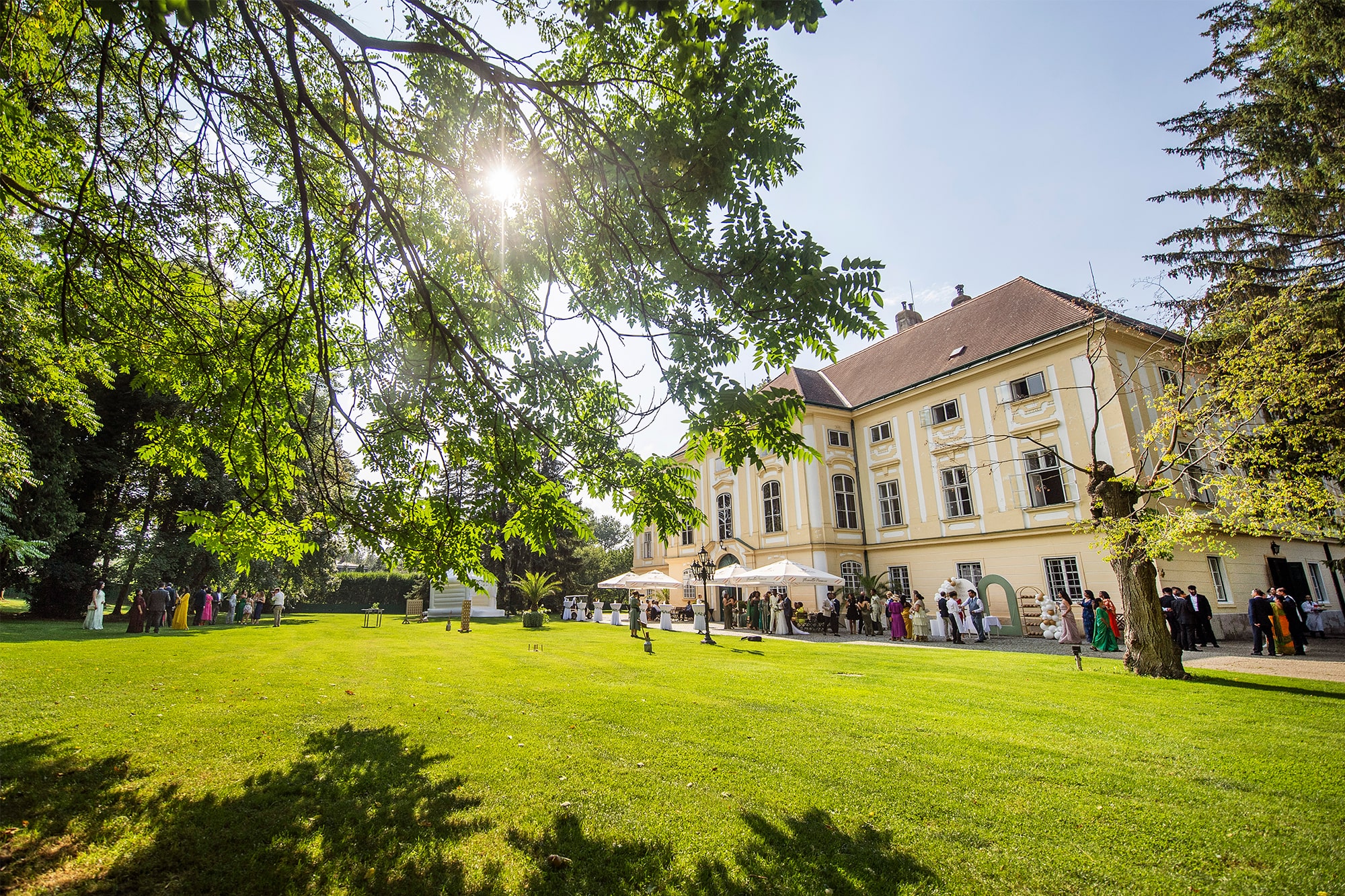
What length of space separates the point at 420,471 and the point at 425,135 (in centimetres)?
350

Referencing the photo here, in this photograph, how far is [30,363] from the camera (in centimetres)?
1034

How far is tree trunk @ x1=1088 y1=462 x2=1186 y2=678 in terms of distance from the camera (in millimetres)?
11133

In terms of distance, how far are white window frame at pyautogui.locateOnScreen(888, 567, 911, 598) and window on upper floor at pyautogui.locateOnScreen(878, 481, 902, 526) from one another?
6.72ft

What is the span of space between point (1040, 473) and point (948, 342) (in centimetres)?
796

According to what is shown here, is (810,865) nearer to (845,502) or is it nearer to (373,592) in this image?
(845,502)

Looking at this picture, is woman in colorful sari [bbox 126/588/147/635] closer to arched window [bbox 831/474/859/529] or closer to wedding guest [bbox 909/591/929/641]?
wedding guest [bbox 909/591/929/641]

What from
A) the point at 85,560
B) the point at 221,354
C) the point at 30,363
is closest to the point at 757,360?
the point at 221,354

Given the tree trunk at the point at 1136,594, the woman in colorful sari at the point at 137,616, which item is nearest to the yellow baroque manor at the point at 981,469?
the tree trunk at the point at 1136,594

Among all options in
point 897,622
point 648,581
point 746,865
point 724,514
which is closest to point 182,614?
point 648,581

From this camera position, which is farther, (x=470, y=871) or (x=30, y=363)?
(x=30, y=363)

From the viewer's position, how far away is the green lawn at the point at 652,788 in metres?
3.43

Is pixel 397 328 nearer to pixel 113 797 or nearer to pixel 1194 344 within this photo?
pixel 113 797

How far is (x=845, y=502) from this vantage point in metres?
28.7

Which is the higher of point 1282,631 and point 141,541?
point 141,541
